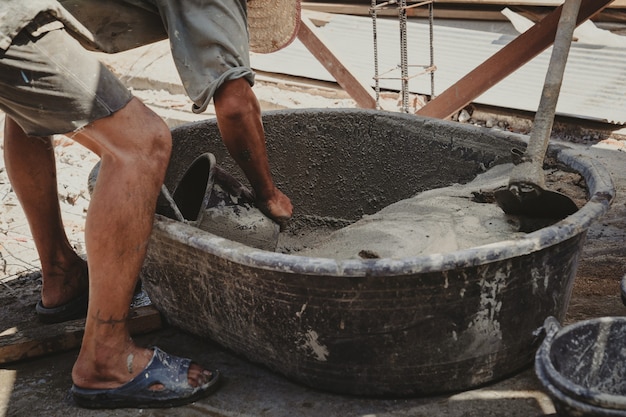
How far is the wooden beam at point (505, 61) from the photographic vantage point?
399 cm

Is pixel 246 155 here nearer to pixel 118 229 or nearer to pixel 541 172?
pixel 118 229

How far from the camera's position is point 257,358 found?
2605mm

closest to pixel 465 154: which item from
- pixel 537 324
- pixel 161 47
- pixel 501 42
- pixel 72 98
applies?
pixel 537 324

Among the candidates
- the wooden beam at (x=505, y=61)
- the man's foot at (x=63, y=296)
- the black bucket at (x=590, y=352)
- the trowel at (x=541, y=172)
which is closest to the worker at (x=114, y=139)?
the man's foot at (x=63, y=296)

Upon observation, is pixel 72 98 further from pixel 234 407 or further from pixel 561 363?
pixel 561 363

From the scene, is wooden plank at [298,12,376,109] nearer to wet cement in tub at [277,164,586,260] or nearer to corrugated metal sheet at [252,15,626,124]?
corrugated metal sheet at [252,15,626,124]

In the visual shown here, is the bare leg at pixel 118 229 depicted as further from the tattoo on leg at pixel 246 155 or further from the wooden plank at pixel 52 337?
the tattoo on leg at pixel 246 155

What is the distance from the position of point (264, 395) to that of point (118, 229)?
0.71 m

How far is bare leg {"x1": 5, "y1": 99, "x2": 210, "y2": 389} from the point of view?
7.65ft

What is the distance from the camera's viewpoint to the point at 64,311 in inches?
119

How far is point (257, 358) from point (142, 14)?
125cm

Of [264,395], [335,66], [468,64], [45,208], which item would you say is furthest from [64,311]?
[468,64]

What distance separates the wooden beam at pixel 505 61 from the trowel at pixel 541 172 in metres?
1.11

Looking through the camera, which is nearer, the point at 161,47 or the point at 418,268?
the point at 418,268
